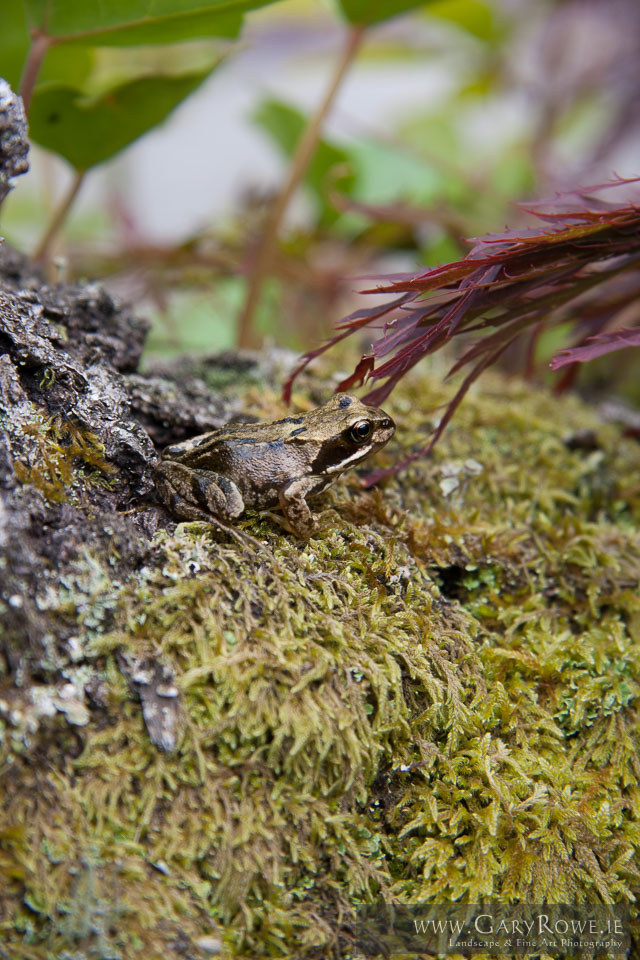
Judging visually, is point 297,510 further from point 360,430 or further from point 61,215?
point 61,215

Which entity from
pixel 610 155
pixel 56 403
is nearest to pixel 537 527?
pixel 56 403

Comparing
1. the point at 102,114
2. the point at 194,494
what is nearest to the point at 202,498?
the point at 194,494

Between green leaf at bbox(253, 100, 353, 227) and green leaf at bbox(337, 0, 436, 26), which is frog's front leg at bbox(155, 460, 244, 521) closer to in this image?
green leaf at bbox(337, 0, 436, 26)

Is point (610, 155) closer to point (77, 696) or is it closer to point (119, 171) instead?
point (119, 171)

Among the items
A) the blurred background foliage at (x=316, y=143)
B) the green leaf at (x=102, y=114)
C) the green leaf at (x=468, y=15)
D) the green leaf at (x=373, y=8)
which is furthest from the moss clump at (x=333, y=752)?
the green leaf at (x=468, y=15)

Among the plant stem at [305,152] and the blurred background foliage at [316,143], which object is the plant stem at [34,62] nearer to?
the blurred background foliage at [316,143]
